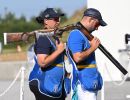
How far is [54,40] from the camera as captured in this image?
6.88 meters

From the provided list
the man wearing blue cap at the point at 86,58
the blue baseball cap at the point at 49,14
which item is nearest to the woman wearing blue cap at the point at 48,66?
the blue baseball cap at the point at 49,14

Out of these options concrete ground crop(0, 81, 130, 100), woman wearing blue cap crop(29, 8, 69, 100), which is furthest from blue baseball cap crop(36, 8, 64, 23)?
concrete ground crop(0, 81, 130, 100)

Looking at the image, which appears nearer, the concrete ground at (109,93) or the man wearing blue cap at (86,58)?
the man wearing blue cap at (86,58)

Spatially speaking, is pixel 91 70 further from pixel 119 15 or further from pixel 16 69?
pixel 16 69

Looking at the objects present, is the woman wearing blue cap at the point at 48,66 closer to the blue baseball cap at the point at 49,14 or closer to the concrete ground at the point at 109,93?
the blue baseball cap at the point at 49,14

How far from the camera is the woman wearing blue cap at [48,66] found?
677cm

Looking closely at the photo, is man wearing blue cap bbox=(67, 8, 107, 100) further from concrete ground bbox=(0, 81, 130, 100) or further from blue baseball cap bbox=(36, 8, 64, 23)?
concrete ground bbox=(0, 81, 130, 100)

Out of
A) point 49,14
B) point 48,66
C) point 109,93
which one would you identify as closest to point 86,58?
point 48,66

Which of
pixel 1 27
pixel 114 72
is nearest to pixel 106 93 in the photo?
pixel 114 72

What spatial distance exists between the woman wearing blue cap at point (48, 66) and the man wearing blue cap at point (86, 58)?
0.16 meters

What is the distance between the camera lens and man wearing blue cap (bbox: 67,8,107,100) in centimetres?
675

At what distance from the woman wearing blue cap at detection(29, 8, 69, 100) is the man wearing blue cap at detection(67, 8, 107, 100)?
159 millimetres

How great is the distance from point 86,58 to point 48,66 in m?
0.45

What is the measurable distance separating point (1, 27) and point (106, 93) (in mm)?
50682
